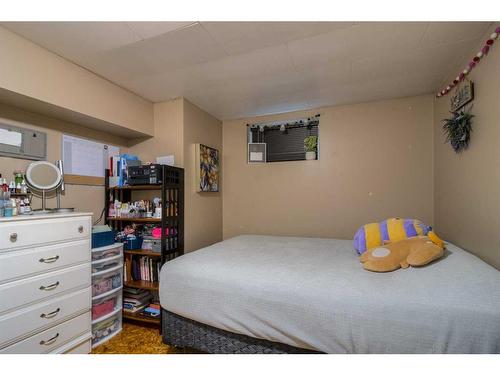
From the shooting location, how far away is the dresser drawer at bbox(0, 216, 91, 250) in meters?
1.36

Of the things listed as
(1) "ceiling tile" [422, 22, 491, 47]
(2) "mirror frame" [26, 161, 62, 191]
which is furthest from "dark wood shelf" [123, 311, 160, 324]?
(1) "ceiling tile" [422, 22, 491, 47]

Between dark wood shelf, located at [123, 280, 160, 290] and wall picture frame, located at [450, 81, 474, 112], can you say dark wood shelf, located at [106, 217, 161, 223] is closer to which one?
dark wood shelf, located at [123, 280, 160, 290]

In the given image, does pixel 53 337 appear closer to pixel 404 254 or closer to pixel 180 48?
pixel 180 48

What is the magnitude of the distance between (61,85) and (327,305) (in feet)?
7.81

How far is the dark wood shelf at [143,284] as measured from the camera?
2.18 meters

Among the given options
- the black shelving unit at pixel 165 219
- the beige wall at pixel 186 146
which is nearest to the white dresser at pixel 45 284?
the black shelving unit at pixel 165 219

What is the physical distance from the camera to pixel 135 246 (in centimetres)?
238

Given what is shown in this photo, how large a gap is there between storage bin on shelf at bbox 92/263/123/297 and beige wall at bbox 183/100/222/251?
0.67 meters

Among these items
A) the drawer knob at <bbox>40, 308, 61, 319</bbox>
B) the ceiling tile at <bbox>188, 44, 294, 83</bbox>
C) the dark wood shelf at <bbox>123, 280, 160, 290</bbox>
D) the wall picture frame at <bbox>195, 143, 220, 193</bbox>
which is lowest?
the dark wood shelf at <bbox>123, 280, 160, 290</bbox>

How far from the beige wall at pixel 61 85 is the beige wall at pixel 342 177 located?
1423 mm

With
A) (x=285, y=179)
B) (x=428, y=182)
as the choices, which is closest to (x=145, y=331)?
(x=285, y=179)

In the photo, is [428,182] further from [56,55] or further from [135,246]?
[56,55]

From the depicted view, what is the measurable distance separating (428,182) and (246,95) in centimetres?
218
